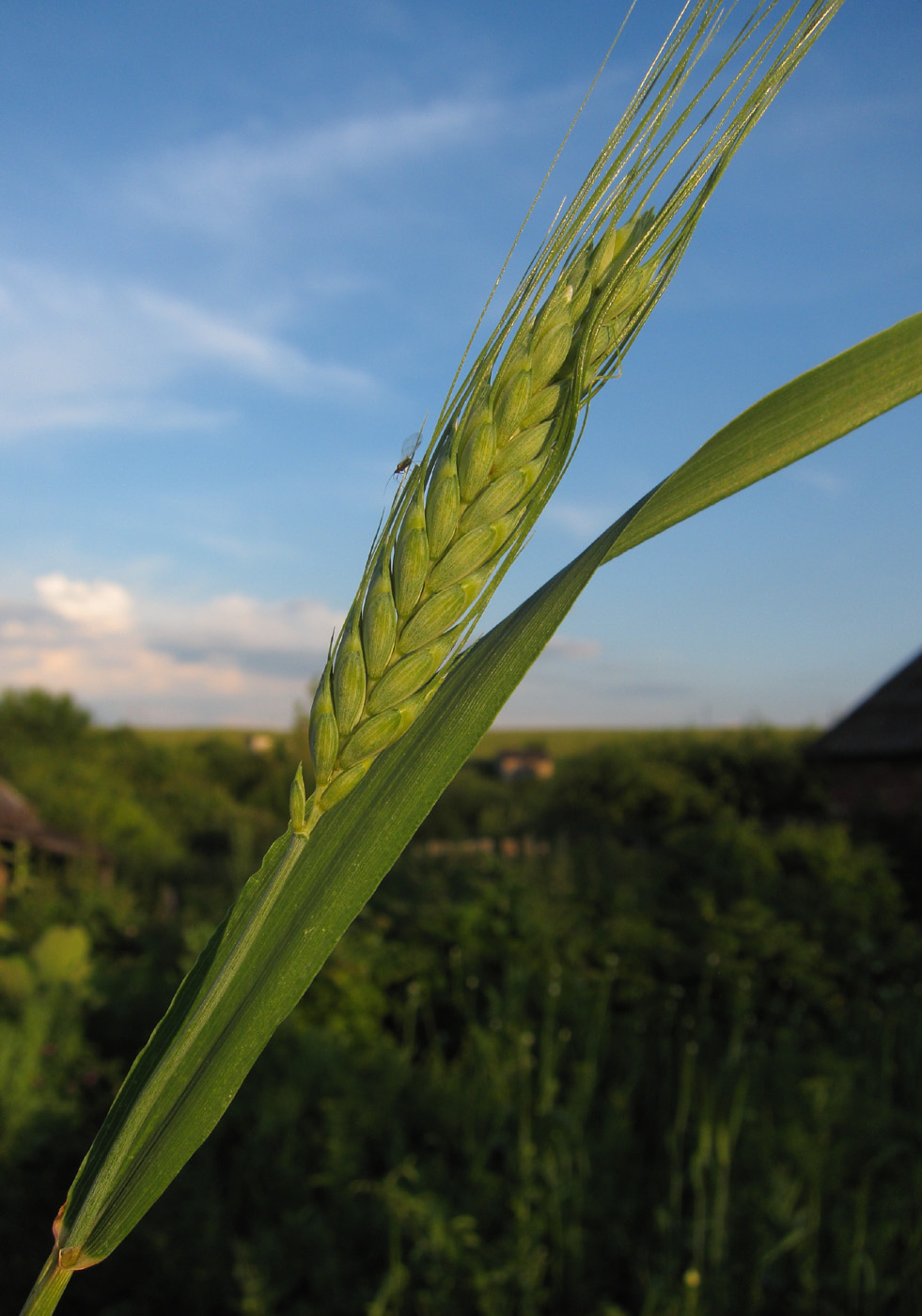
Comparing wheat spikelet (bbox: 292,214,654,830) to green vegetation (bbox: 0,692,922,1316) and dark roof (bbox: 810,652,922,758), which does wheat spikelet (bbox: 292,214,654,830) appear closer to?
green vegetation (bbox: 0,692,922,1316)

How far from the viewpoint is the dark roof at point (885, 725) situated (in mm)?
11815

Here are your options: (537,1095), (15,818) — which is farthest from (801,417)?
(15,818)

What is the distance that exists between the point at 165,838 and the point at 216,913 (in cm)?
935

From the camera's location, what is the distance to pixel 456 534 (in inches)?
22.0

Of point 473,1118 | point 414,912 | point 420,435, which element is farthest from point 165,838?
point 420,435

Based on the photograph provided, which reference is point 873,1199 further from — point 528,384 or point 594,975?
point 528,384

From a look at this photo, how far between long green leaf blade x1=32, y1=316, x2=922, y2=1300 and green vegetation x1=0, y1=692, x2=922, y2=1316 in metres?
2.29

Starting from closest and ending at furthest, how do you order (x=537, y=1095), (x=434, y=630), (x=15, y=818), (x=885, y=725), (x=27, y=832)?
1. (x=434, y=630)
2. (x=537, y=1095)
3. (x=27, y=832)
4. (x=15, y=818)
5. (x=885, y=725)

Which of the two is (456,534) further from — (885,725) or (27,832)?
(885,725)

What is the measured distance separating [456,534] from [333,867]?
8.2 inches

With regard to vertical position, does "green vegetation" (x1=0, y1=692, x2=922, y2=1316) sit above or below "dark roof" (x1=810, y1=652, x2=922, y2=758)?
below

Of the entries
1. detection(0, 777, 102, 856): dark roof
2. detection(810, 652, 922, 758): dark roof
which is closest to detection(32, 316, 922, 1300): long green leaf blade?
detection(0, 777, 102, 856): dark roof

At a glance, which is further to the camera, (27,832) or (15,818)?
(15,818)

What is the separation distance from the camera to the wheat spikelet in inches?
21.1
